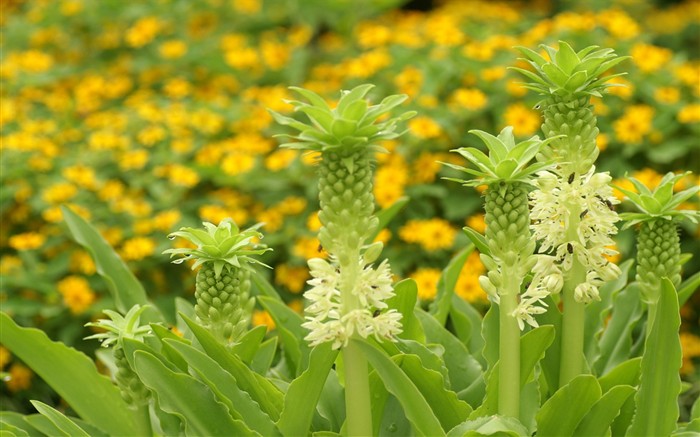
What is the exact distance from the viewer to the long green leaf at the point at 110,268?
2.19 m

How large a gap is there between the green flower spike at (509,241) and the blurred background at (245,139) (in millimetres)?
1357

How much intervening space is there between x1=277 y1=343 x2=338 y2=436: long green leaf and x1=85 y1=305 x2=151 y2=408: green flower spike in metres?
0.28

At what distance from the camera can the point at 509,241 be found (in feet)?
4.86

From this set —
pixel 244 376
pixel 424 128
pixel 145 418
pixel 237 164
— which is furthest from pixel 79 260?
pixel 244 376

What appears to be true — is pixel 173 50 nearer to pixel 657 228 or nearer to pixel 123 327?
pixel 123 327


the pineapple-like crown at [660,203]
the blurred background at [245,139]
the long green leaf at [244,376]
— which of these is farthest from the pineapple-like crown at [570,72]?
the blurred background at [245,139]

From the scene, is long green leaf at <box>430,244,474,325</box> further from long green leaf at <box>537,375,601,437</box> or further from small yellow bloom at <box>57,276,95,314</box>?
small yellow bloom at <box>57,276,95,314</box>

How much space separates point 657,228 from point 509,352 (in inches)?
15.9

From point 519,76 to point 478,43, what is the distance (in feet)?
1.36

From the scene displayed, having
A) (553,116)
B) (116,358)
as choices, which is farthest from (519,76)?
(116,358)

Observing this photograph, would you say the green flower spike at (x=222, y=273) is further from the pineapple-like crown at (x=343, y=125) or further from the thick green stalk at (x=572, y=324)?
the thick green stalk at (x=572, y=324)

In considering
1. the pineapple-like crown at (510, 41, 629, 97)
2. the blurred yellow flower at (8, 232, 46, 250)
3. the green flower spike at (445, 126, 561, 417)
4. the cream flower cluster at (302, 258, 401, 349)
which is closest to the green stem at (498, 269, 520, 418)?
the green flower spike at (445, 126, 561, 417)

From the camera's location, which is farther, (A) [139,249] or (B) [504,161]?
(A) [139,249]

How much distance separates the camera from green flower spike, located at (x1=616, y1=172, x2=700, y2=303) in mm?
1679
